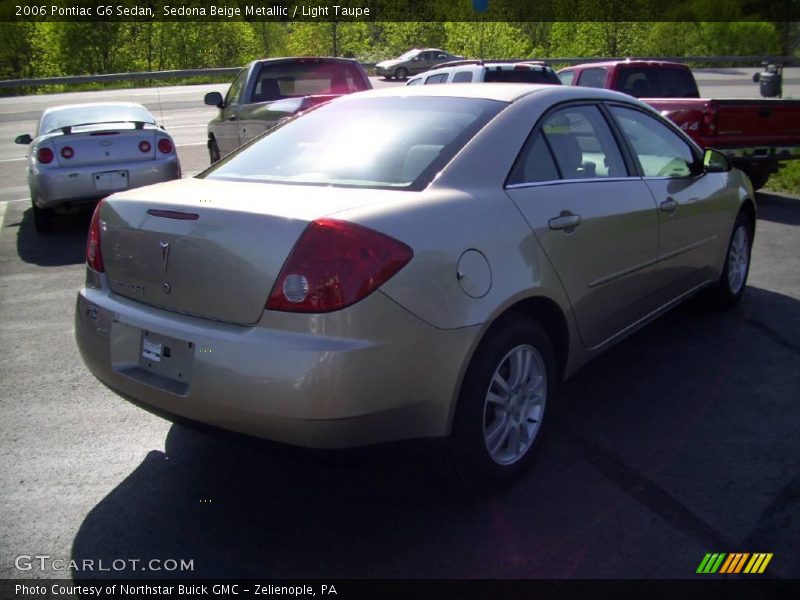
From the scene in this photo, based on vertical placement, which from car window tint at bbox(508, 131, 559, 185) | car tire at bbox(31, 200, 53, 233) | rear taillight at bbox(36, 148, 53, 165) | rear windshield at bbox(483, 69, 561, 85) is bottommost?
car tire at bbox(31, 200, 53, 233)

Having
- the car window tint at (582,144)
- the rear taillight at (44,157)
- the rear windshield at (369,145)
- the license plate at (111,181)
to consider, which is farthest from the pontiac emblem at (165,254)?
the rear taillight at (44,157)

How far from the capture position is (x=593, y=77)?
1143cm

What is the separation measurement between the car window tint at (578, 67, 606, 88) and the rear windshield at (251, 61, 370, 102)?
3.45 meters

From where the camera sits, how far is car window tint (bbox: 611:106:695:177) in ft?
Answer: 14.4

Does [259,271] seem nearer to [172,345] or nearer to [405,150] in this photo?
[172,345]

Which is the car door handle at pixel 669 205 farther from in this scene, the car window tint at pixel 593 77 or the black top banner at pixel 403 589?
the car window tint at pixel 593 77

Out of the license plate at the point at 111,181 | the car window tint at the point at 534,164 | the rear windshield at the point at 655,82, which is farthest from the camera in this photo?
the rear windshield at the point at 655,82

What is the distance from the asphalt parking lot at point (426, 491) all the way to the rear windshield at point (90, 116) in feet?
18.6

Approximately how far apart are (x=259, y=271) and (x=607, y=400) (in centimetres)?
230

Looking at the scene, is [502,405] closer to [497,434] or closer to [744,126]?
[497,434]

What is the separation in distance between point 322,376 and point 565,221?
1.47m

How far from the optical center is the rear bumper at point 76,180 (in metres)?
8.51

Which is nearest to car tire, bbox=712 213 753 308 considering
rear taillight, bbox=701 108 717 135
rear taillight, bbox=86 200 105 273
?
rear taillight, bbox=701 108 717 135

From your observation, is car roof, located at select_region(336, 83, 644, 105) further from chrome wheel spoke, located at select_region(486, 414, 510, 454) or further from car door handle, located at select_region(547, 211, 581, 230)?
chrome wheel spoke, located at select_region(486, 414, 510, 454)
